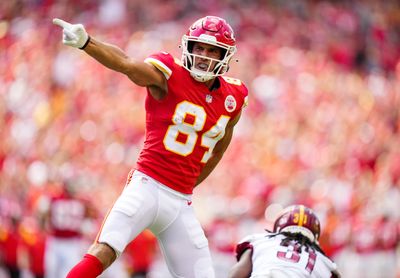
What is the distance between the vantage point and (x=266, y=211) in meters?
15.0

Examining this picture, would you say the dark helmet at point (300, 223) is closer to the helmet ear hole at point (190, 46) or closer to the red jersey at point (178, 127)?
the red jersey at point (178, 127)

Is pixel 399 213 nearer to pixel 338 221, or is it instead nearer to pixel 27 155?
pixel 338 221

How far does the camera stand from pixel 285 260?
20.6ft

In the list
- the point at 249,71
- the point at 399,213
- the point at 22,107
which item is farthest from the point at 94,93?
the point at 399,213

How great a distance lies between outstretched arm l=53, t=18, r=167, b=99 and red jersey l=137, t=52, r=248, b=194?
0.29 feet

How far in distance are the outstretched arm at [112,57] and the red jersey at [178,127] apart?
0.09 meters

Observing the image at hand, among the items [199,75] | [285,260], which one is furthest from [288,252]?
[199,75]

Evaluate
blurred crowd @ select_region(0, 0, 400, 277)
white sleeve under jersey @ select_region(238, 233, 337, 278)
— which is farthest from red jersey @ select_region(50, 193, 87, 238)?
white sleeve under jersey @ select_region(238, 233, 337, 278)

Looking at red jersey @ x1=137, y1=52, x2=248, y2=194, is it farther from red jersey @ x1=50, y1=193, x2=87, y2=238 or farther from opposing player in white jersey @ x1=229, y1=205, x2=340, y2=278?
red jersey @ x1=50, y1=193, x2=87, y2=238

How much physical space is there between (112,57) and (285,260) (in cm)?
159

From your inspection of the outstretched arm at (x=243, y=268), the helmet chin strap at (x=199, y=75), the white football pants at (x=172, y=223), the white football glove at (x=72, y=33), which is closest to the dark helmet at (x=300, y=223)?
the outstretched arm at (x=243, y=268)

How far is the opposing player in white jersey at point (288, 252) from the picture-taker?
626cm

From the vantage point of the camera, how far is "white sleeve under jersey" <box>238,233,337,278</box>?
6242 millimetres

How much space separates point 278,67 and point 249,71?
2.58ft
